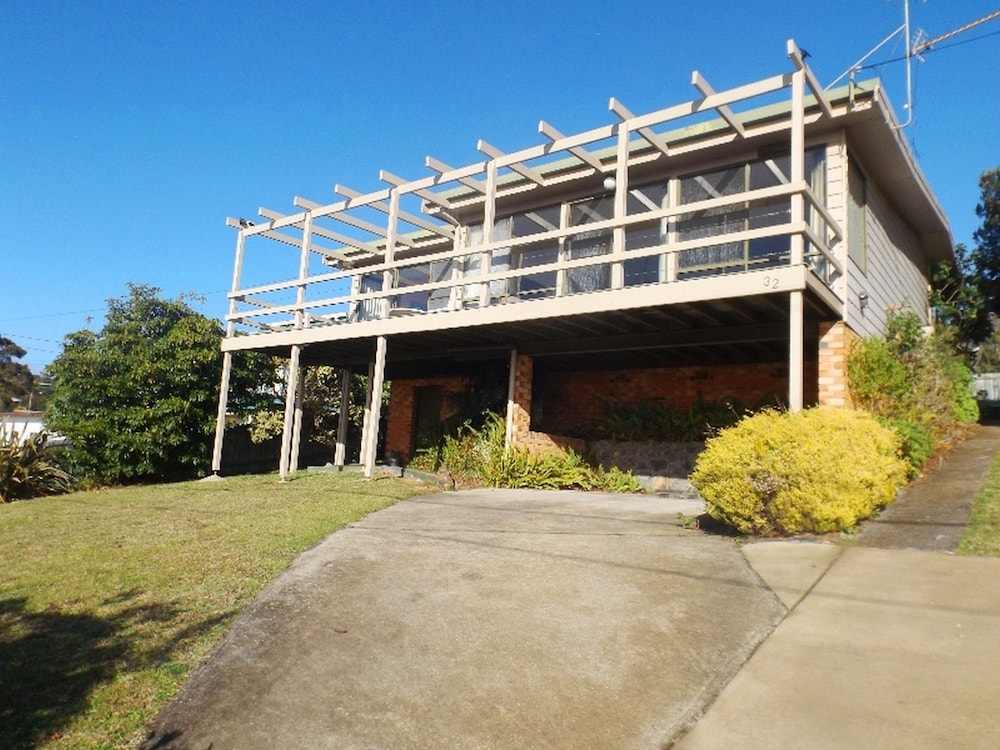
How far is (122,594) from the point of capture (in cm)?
522

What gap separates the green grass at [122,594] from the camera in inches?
139

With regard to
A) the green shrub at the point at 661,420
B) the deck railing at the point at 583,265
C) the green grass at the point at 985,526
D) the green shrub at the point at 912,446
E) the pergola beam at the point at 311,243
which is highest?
the pergola beam at the point at 311,243

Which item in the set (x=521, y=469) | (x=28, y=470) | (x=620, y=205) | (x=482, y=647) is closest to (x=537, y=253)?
(x=620, y=205)

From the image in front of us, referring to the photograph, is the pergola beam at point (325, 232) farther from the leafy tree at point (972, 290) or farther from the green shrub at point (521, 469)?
the leafy tree at point (972, 290)

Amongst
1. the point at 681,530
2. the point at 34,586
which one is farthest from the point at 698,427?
the point at 34,586

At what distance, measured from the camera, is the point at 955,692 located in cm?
330

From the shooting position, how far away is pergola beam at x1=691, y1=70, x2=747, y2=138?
9.04 m

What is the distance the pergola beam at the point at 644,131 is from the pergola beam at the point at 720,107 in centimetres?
110

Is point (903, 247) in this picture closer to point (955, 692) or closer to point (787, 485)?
point (787, 485)

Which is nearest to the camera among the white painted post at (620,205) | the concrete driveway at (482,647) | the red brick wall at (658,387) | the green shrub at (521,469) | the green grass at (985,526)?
the concrete driveway at (482,647)

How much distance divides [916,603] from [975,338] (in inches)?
605

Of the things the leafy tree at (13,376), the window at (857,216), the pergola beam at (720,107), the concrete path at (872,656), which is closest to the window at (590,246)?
the pergola beam at (720,107)

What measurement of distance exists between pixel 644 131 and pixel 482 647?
859cm

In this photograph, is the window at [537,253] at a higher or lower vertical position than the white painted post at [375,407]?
higher
